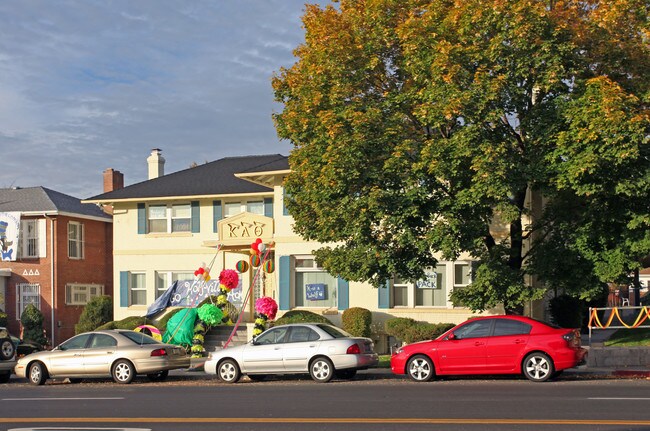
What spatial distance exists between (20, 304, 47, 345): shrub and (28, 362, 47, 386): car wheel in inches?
619

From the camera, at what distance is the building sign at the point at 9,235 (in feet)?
125

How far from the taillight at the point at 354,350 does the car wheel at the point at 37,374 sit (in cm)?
794

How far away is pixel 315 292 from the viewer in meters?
30.3

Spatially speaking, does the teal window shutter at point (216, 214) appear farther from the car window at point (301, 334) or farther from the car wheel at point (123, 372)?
the car window at point (301, 334)

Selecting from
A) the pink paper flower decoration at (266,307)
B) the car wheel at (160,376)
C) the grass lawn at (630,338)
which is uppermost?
the pink paper flower decoration at (266,307)

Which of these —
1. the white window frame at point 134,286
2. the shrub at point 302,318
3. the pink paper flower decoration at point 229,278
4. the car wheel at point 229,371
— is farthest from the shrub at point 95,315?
the car wheel at point 229,371

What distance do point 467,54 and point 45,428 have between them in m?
11.5

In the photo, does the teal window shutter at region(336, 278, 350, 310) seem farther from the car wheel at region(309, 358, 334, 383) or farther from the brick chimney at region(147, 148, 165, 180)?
the brick chimney at region(147, 148, 165, 180)

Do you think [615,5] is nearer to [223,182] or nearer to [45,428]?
[45,428]

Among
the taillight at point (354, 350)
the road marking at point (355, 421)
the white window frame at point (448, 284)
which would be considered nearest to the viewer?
the road marking at point (355, 421)

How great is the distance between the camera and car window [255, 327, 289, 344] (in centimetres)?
2027

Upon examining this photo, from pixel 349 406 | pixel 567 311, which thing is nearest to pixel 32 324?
pixel 567 311

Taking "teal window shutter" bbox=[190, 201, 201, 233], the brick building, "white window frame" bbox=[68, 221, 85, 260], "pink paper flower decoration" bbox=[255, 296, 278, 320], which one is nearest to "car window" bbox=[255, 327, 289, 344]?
"pink paper flower decoration" bbox=[255, 296, 278, 320]

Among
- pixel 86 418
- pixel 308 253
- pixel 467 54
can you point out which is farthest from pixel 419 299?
pixel 86 418
